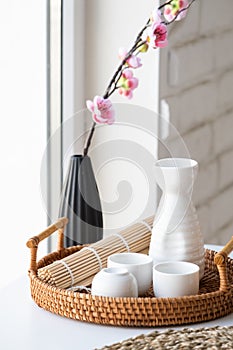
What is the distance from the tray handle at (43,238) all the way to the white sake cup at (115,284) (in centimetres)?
14

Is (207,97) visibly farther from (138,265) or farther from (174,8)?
(138,265)

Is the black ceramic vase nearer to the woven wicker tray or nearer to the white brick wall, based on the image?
the woven wicker tray

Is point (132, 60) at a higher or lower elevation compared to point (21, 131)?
higher

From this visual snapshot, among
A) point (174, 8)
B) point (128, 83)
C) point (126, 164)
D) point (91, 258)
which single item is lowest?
point (91, 258)

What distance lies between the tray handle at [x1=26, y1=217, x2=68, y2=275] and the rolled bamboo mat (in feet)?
0.06

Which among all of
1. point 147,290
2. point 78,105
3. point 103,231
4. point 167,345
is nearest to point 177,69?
point 78,105

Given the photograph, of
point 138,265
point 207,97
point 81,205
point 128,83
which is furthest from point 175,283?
point 207,97

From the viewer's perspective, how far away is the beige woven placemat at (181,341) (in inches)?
40.9

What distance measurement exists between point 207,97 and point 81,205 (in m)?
0.93

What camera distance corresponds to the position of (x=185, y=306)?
117 cm

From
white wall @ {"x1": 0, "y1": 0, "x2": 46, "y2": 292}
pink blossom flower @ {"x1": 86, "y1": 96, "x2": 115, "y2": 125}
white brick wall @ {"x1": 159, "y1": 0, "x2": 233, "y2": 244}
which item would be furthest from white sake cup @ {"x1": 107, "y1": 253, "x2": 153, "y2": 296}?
white brick wall @ {"x1": 159, "y1": 0, "x2": 233, "y2": 244}

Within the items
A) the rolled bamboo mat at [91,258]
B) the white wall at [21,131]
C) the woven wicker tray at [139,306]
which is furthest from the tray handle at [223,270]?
the white wall at [21,131]

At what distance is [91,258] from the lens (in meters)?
1.33

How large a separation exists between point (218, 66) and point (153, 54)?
18.7 inches
